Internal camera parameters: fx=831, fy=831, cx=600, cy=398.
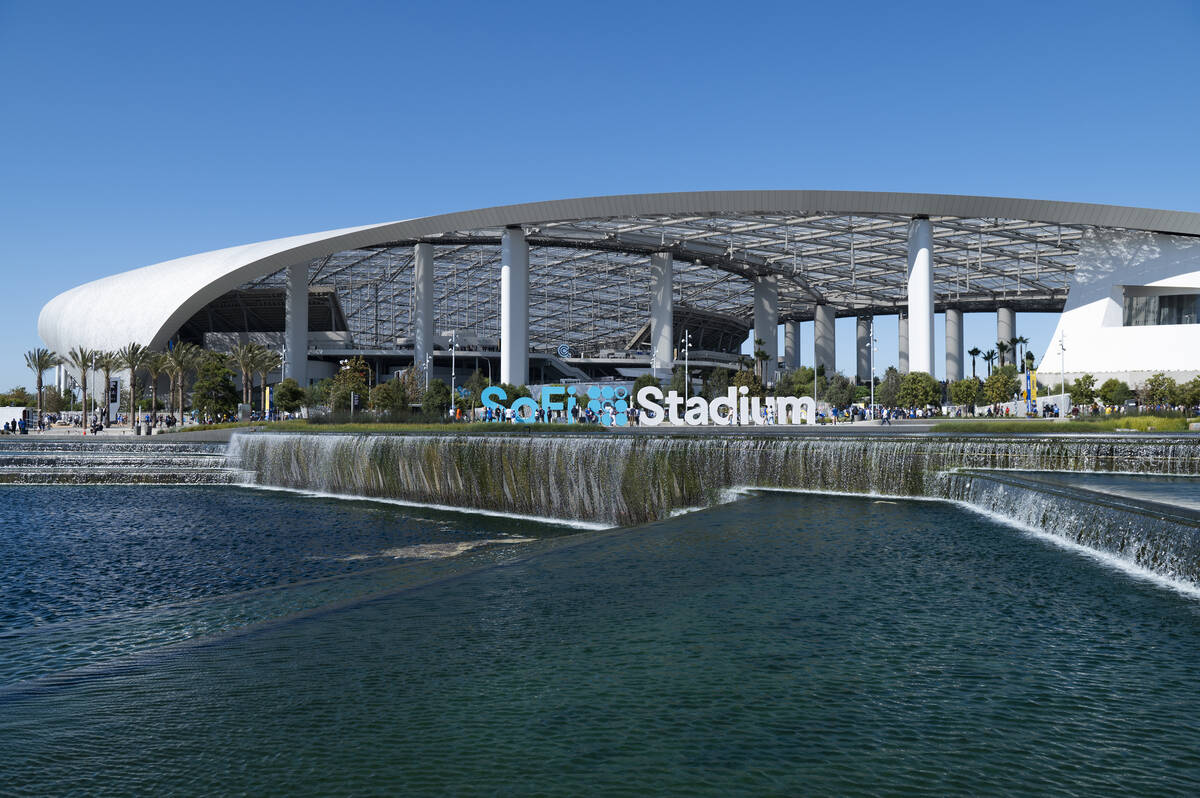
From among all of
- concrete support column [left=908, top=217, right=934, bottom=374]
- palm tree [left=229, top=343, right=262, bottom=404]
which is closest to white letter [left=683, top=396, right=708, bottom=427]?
concrete support column [left=908, top=217, right=934, bottom=374]

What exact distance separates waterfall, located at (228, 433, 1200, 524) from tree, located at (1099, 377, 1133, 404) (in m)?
34.8

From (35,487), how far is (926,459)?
2702 centimetres

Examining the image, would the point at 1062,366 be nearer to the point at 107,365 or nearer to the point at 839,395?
the point at 839,395

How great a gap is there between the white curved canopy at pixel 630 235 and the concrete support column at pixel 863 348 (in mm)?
23022

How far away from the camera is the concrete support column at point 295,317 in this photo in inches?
2714

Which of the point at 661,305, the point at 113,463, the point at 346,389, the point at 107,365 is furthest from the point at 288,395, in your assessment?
Result: the point at 661,305

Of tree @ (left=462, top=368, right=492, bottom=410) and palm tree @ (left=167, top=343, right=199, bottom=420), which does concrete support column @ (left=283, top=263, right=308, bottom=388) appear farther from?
tree @ (left=462, top=368, right=492, bottom=410)

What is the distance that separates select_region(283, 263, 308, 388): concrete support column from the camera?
68938 millimetres

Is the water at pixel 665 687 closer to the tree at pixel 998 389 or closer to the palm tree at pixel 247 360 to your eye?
the palm tree at pixel 247 360

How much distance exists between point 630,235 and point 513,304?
35.9ft

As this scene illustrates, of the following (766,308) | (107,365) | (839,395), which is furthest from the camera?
(766,308)

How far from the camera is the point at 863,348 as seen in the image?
343ft

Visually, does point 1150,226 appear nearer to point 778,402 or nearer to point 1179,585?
point 778,402

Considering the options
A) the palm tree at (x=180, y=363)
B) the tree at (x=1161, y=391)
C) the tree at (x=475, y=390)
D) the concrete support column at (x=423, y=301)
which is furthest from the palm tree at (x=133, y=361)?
the tree at (x=1161, y=391)
